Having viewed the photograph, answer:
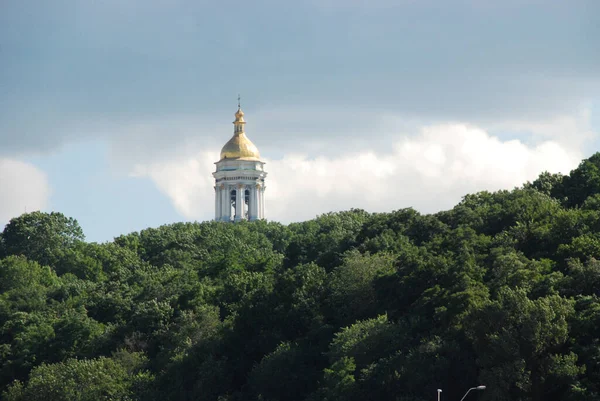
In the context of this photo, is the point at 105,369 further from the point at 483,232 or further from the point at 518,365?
the point at 518,365

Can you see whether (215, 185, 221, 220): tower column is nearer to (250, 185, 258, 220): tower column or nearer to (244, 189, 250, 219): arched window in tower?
(244, 189, 250, 219): arched window in tower

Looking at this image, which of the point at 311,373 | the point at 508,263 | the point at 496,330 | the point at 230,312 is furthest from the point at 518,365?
the point at 230,312

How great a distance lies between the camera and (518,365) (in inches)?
3029

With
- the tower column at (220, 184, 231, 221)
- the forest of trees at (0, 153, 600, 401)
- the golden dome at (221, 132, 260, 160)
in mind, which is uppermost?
the golden dome at (221, 132, 260, 160)

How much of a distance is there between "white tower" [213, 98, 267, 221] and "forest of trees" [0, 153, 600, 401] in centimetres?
3617

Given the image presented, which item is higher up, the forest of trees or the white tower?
the white tower

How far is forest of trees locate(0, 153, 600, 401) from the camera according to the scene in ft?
259

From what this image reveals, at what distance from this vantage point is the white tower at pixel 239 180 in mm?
167250

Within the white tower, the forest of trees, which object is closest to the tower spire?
the white tower

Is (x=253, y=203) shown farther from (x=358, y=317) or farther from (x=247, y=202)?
(x=358, y=317)

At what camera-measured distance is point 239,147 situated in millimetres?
168250

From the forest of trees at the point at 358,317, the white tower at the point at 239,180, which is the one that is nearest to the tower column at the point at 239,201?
the white tower at the point at 239,180

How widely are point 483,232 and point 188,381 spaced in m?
22.2

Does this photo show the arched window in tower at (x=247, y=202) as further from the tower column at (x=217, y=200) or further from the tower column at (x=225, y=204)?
the tower column at (x=217, y=200)
